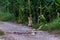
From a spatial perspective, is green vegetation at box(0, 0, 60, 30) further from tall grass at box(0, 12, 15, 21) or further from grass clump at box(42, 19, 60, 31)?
tall grass at box(0, 12, 15, 21)

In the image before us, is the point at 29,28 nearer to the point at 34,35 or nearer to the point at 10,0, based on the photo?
the point at 34,35

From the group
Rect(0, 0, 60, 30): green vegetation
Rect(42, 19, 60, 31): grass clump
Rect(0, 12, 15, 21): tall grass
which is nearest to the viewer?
Rect(42, 19, 60, 31): grass clump

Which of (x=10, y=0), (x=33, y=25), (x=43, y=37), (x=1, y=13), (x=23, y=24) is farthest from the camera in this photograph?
(x=1, y=13)

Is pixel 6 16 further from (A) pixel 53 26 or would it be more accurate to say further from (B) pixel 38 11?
(A) pixel 53 26

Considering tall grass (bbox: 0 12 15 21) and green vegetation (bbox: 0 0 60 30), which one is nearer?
green vegetation (bbox: 0 0 60 30)

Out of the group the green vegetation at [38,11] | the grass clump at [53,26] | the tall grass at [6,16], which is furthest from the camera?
the tall grass at [6,16]

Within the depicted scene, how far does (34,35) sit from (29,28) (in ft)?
3.84

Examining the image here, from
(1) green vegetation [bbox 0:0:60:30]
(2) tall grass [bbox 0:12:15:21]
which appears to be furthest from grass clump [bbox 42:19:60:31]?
(2) tall grass [bbox 0:12:15:21]

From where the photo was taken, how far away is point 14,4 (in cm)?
1005

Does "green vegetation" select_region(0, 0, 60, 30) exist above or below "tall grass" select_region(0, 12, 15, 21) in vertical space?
above

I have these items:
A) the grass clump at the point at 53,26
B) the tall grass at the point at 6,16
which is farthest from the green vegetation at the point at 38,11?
the tall grass at the point at 6,16

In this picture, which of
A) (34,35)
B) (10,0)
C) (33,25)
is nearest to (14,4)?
(10,0)

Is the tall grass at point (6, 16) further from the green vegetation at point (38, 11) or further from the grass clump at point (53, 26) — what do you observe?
the grass clump at point (53, 26)

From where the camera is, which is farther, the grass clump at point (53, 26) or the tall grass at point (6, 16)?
the tall grass at point (6, 16)
